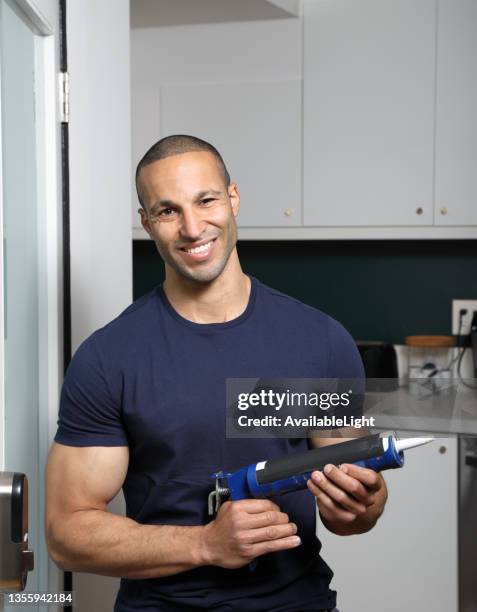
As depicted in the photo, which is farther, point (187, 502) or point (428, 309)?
point (428, 309)

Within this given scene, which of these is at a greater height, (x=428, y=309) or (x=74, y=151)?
(x=74, y=151)

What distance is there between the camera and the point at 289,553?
1.32m

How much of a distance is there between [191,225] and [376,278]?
2158 mm

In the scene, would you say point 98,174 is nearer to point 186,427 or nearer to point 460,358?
point 186,427

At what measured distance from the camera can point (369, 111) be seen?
9.58 ft

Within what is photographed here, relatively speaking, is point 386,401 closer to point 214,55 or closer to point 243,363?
point 214,55

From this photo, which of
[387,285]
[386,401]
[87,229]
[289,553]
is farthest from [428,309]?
[289,553]

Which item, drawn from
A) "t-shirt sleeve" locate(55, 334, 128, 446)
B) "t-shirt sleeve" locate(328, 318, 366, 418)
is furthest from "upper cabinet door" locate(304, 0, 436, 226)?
"t-shirt sleeve" locate(55, 334, 128, 446)

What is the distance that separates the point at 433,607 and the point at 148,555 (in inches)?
71.8

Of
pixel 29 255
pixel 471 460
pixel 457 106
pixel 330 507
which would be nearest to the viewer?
pixel 330 507

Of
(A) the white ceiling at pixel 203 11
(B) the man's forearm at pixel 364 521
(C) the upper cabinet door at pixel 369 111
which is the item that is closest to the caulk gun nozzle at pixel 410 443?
(B) the man's forearm at pixel 364 521

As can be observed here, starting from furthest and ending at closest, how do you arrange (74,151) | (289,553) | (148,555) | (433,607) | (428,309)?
(428,309) < (433,607) < (74,151) < (289,553) < (148,555)

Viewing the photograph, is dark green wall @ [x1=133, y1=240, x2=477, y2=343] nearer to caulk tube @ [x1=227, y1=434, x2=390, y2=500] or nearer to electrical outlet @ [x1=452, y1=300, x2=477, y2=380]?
electrical outlet @ [x1=452, y1=300, x2=477, y2=380]

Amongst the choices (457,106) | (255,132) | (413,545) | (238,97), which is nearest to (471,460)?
(413,545)
